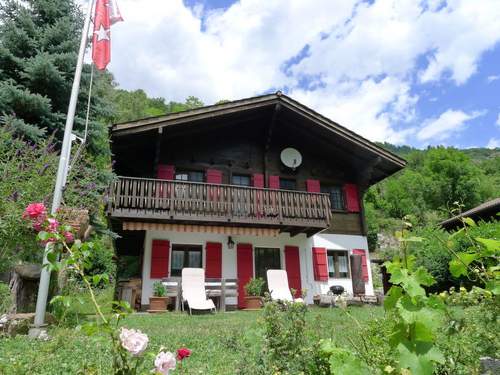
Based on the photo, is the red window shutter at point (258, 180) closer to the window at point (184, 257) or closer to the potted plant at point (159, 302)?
the window at point (184, 257)

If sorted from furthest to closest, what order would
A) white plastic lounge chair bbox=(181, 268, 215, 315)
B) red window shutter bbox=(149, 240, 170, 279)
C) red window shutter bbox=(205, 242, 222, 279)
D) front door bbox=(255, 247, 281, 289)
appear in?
front door bbox=(255, 247, 281, 289) < red window shutter bbox=(205, 242, 222, 279) < red window shutter bbox=(149, 240, 170, 279) < white plastic lounge chair bbox=(181, 268, 215, 315)

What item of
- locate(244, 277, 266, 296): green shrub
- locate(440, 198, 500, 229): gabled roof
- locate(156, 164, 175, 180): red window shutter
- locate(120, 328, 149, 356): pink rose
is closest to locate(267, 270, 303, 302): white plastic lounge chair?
locate(244, 277, 266, 296): green shrub

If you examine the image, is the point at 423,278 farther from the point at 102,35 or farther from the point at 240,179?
the point at 240,179

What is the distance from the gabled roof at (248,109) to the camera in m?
11.0

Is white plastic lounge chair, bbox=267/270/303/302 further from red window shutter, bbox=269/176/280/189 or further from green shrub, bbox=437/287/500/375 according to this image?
green shrub, bbox=437/287/500/375

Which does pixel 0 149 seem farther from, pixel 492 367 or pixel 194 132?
pixel 194 132

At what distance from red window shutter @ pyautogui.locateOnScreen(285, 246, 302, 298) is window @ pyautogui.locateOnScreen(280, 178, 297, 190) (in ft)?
7.62

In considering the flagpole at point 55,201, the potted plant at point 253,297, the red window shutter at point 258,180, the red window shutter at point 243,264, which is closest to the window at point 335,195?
the red window shutter at point 258,180

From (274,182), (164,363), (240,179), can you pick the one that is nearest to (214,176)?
(240,179)

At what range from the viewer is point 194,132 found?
42.3 ft

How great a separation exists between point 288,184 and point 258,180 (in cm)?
133

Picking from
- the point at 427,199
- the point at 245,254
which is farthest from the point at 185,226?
the point at 427,199

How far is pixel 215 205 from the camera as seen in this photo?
11.0 m

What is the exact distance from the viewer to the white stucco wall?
11.2 meters
